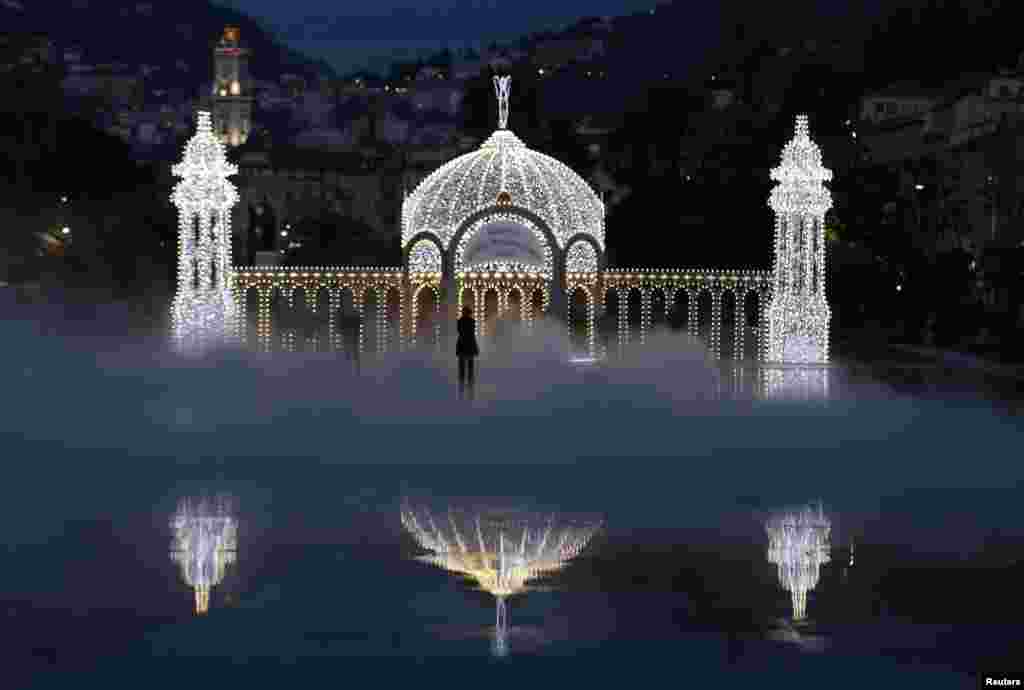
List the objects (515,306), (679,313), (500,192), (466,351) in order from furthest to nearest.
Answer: (679,313), (515,306), (500,192), (466,351)

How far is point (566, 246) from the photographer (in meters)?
48.8

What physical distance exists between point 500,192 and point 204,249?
671 cm

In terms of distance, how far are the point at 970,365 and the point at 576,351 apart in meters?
7.53

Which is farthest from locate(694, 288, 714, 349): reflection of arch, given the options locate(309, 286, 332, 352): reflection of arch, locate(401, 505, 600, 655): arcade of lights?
locate(401, 505, 600, 655): arcade of lights

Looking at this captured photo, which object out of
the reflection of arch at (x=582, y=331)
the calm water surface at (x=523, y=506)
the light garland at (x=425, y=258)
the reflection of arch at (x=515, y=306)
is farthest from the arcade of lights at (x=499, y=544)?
the reflection of arch at (x=515, y=306)

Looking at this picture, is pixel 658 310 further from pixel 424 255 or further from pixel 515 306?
pixel 424 255

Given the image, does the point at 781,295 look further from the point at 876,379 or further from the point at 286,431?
the point at 286,431

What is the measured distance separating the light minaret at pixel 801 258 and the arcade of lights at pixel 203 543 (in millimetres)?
26704

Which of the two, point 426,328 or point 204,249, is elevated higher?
point 204,249

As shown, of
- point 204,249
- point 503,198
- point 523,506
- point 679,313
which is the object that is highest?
point 503,198

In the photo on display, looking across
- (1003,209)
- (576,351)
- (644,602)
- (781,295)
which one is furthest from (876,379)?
(1003,209)

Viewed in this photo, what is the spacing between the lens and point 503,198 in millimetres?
48406

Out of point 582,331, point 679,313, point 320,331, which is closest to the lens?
point 582,331

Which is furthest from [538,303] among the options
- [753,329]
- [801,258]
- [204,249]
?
[204,249]
